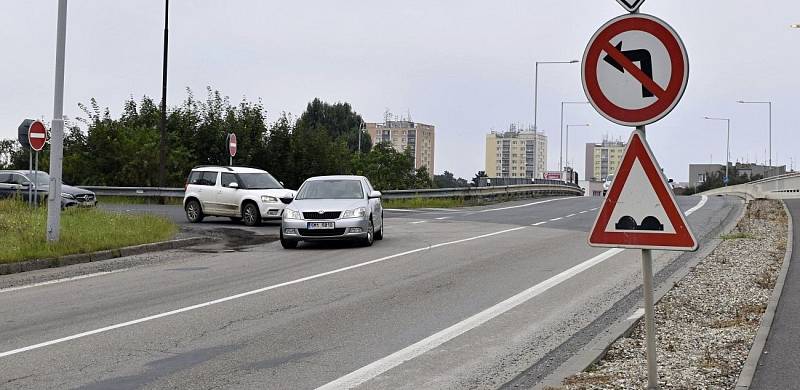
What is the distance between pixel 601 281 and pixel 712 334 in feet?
14.2

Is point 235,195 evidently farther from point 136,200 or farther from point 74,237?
point 136,200

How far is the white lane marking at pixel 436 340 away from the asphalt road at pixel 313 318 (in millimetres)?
25

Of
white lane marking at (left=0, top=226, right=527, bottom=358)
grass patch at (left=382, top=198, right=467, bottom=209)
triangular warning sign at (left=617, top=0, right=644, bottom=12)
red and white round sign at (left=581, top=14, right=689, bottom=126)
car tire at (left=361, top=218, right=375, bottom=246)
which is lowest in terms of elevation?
white lane marking at (left=0, top=226, right=527, bottom=358)

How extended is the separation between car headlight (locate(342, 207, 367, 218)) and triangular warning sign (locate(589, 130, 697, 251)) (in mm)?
13107

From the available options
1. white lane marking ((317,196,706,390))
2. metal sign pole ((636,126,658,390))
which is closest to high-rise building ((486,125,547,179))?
white lane marking ((317,196,706,390))

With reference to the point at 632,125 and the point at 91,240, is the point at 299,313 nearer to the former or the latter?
the point at 632,125

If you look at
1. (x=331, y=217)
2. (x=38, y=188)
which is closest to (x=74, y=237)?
(x=331, y=217)

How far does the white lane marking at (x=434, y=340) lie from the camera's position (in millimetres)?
6941

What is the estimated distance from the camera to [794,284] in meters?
11.8

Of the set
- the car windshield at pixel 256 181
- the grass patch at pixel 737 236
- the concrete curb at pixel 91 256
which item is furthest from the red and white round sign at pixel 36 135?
the grass patch at pixel 737 236

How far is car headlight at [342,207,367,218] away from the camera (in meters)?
18.5

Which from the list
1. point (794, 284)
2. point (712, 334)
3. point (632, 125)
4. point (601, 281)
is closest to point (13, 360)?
point (632, 125)

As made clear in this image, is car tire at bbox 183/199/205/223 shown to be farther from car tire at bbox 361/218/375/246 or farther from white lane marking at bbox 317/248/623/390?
white lane marking at bbox 317/248/623/390

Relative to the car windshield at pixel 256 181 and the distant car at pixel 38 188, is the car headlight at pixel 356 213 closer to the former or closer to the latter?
the car windshield at pixel 256 181
